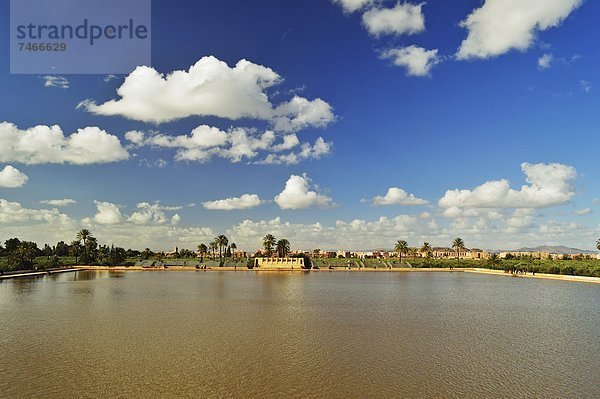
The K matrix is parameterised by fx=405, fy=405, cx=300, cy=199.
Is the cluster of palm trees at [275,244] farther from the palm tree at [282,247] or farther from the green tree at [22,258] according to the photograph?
the green tree at [22,258]

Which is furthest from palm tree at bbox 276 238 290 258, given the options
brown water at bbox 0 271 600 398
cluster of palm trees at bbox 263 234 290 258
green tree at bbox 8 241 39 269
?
brown water at bbox 0 271 600 398

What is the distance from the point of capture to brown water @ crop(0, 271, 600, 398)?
21906 mm

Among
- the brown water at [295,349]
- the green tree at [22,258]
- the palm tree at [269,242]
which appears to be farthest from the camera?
the palm tree at [269,242]

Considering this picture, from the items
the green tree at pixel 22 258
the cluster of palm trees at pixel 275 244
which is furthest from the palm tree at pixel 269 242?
the green tree at pixel 22 258

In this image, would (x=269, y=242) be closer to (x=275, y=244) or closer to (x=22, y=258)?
(x=275, y=244)

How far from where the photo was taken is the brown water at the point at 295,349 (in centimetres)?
2191

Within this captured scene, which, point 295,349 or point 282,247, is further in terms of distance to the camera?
point 282,247

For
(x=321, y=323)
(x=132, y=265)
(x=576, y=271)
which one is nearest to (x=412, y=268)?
(x=576, y=271)

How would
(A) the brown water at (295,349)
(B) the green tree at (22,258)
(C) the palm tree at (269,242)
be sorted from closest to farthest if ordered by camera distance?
(A) the brown water at (295,349)
(B) the green tree at (22,258)
(C) the palm tree at (269,242)

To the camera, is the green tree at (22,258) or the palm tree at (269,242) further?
the palm tree at (269,242)

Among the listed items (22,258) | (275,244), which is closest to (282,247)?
(275,244)

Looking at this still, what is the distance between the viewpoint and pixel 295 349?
2941 cm

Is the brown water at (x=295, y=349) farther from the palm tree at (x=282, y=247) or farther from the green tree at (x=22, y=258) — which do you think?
the palm tree at (x=282, y=247)

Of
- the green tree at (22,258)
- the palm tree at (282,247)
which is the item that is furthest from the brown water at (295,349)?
the palm tree at (282,247)
